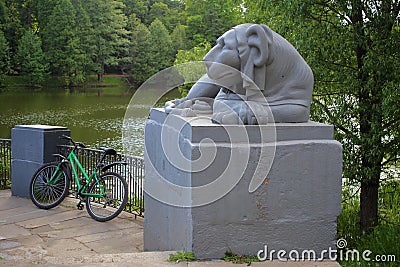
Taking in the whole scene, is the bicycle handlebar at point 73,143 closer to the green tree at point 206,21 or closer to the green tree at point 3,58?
the green tree at point 206,21

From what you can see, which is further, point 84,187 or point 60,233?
point 84,187

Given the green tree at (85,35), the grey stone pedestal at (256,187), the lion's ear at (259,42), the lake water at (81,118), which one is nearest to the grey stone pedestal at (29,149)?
the grey stone pedestal at (256,187)

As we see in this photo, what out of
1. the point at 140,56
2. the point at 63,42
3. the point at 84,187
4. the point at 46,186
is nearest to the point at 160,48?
the point at 140,56

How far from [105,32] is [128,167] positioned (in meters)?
47.6

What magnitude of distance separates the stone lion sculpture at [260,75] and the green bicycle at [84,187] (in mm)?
3271

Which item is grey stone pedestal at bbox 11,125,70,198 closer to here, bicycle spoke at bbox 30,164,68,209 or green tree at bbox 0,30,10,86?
bicycle spoke at bbox 30,164,68,209

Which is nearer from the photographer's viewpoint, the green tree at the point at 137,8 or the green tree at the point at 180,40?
the green tree at the point at 180,40

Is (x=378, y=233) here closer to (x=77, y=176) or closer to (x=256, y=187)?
(x=256, y=187)

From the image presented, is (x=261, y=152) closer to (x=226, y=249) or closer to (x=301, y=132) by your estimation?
(x=301, y=132)

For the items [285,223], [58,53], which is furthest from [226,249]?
[58,53]

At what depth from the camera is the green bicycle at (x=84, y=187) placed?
7.07m

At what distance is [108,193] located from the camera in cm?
715

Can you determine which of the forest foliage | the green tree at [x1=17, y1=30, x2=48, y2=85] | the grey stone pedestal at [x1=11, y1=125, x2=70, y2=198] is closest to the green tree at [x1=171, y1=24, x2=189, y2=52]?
the forest foliage

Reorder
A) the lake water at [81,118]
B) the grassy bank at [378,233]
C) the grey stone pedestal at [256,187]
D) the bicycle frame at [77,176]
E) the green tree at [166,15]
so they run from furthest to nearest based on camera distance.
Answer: the green tree at [166,15], the lake water at [81,118], the bicycle frame at [77,176], the grassy bank at [378,233], the grey stone pedestal at [256,187]
